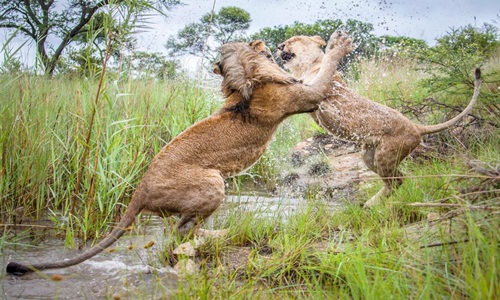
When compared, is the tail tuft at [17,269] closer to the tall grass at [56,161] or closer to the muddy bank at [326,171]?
the tall grass at [56,161]

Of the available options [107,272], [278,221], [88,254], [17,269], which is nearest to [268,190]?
[278,221]

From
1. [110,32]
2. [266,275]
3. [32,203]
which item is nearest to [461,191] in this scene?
[266,275]

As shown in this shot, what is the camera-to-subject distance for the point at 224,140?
4359mm

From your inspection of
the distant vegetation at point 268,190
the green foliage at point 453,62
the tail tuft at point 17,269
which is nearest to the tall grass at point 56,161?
the distant vegetation at point 268,190

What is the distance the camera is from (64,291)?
3381mm

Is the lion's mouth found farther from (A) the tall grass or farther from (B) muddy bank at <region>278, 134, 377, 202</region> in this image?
(A) the tall grass

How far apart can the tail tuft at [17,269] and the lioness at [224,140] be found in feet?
0.04

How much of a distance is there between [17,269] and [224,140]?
1.93m

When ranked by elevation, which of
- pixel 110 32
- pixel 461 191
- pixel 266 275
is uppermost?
pixel 110 32

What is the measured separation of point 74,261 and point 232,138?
171 cm

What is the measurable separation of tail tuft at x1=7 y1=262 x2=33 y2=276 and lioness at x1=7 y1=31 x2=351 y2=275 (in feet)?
0.04

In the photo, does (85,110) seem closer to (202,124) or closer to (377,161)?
(202,124)

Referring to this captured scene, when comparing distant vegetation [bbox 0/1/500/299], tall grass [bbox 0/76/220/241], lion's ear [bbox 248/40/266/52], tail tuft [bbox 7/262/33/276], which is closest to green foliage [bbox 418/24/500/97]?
distant vegetation [bbox 0/1/500/299]

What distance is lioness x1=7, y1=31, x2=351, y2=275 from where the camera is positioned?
3990mm
